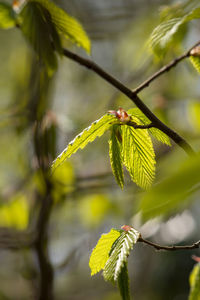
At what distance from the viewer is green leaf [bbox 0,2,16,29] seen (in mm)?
876

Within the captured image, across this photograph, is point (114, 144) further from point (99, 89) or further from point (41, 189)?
point (99, 89)

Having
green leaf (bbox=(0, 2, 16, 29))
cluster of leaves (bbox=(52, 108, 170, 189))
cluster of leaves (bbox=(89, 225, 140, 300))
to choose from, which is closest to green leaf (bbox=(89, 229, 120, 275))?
cluster of leaves (bbox=(89, 225, 140, 300))

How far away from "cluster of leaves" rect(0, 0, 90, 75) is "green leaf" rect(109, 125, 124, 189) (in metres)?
0.25

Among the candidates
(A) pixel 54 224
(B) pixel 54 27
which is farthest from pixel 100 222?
(B) pixel 54 27

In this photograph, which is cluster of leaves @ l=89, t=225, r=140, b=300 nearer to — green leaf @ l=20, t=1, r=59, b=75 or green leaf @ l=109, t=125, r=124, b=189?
green leaf @ l=109, t=125, r=124, b=189

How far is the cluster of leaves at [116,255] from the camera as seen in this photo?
0.58 m

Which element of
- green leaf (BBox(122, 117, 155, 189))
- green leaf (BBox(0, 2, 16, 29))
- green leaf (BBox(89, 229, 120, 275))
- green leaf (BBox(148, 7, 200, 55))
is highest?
green leaf (BBox(0, 2, 16, 29))

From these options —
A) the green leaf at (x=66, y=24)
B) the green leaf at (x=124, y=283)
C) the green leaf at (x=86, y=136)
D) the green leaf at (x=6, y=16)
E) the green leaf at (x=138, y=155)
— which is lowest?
the green leaf at (x=124, y=283)

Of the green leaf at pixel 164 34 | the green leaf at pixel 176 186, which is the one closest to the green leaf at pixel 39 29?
the green leaf at pixel 164 34

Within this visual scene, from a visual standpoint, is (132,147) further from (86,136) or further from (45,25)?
(45,25)

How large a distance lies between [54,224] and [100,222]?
0.96ft

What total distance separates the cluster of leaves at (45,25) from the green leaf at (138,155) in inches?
10.0

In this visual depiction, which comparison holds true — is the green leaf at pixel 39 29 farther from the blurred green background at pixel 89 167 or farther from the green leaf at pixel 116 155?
the blurred green background at pixel 89 167

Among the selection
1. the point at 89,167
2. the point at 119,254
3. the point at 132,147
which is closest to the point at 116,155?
the point at 132,147
